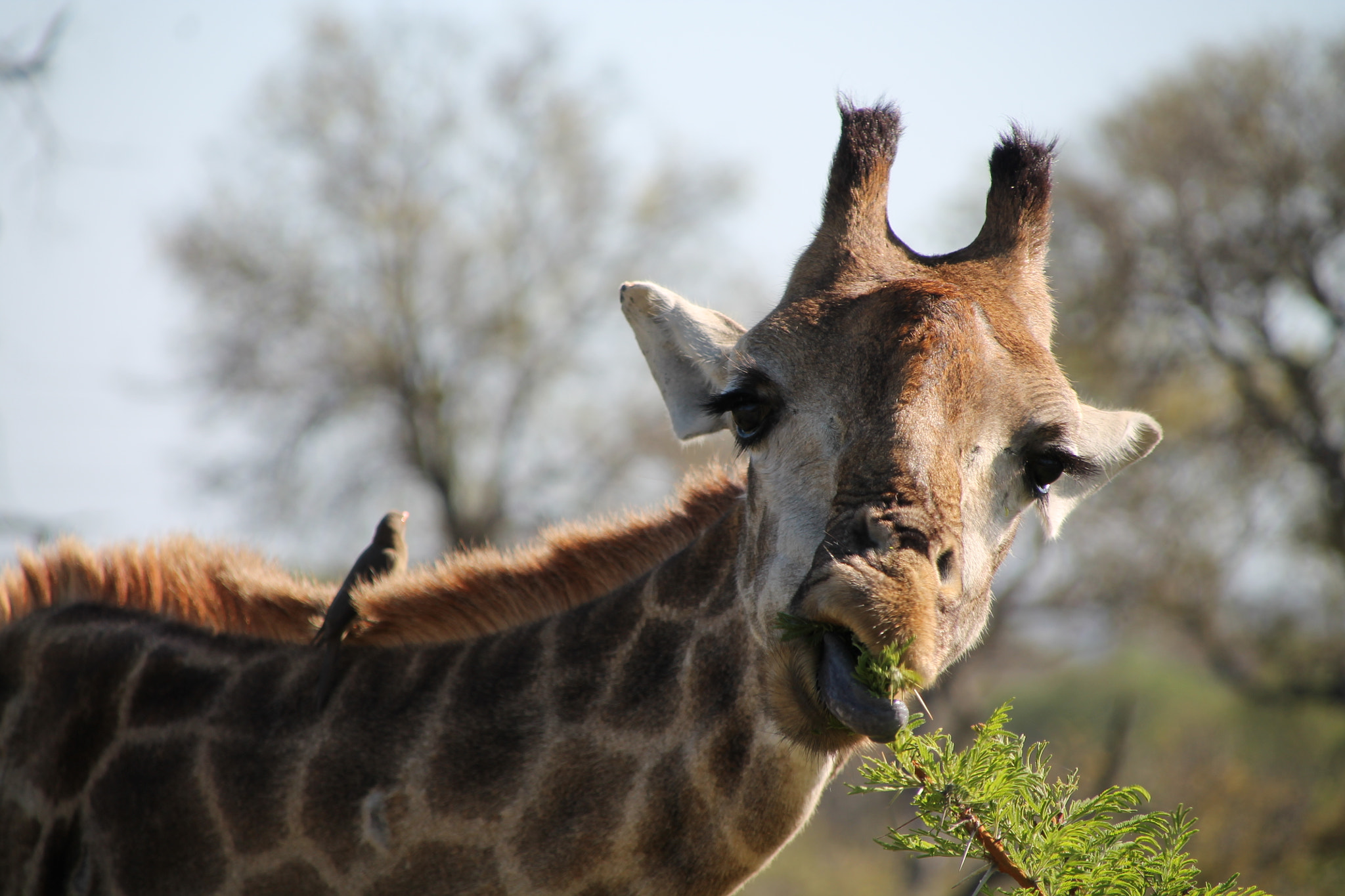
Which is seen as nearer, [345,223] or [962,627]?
[962,627]

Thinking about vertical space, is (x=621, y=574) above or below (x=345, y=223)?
below

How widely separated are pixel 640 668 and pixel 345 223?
2653 cm

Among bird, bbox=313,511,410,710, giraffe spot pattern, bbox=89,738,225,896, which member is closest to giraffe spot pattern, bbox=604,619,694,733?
bird, bbox=313,511,410,710

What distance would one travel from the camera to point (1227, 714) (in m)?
26.8

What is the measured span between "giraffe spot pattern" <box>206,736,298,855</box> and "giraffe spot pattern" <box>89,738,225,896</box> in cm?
8

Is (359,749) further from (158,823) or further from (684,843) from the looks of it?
(684,843)

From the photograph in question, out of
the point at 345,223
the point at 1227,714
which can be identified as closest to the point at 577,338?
the point at 345,223

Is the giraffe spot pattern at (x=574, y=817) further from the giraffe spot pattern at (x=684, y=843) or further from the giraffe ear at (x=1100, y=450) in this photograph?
the giraffe ear at (x=1100, y=450)

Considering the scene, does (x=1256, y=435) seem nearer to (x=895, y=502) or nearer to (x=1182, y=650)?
(x=1182, y=650)

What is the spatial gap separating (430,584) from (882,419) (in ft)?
5.92

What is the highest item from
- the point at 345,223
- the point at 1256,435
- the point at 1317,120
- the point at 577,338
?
the point at 345,223

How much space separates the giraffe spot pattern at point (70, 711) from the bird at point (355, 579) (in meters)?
0.81

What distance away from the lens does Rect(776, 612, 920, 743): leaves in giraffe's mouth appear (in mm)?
2461

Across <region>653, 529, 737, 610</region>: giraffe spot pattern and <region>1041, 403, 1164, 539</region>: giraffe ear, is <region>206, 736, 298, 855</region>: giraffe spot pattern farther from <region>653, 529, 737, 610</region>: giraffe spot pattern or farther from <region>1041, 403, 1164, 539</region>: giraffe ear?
<region>1041, 403, 1164, 539</region>: giraffe ear
